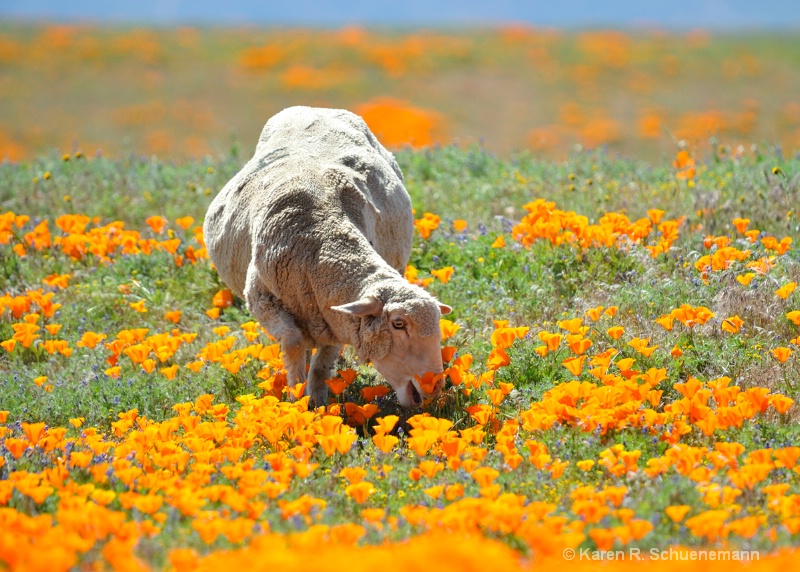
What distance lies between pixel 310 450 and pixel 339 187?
2.27m

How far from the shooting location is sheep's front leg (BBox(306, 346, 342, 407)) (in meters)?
6.87

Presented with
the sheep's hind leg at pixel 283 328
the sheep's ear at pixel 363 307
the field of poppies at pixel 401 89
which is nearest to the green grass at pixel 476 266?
the sheep's hind leg at pixel 283 328

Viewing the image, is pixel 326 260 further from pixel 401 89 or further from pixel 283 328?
pixel 401 89

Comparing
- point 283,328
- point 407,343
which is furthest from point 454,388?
point 283,328

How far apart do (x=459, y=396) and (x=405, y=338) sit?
29.9 inches

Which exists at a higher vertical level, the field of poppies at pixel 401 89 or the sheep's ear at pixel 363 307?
the sheep's ear at pixel 363 307

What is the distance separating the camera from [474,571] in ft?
9.67

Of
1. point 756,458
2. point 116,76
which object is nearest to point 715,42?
point 116,76

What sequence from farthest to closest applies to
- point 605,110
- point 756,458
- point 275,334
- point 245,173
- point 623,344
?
point 605,110
point 245,173
point 623,344
point 275,334
point 756,458

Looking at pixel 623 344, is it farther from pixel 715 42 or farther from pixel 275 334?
pixel 715 42

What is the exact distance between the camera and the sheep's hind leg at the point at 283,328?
6.44 metres

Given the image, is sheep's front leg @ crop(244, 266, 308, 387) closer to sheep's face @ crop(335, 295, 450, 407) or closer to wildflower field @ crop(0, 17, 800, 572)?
wildflower field @ crop(0, 17, 800, 572)

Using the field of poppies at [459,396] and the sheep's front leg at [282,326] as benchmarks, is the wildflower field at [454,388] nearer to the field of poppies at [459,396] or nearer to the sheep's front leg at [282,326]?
the field of poppies at [459,396]

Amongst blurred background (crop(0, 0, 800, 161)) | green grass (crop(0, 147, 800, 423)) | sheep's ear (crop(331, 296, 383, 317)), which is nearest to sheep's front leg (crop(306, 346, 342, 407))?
green grass (crop(0, 147, 800, 423))
